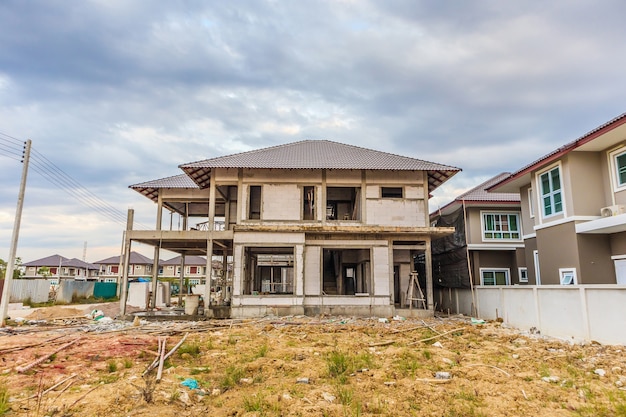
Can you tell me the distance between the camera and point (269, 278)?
2725 cm

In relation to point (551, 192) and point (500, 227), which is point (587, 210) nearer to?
point (551, 192)

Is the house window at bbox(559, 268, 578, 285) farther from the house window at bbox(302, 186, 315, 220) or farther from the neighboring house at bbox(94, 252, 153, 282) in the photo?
the neighboring house at bbox(94, 252, 153, 282)

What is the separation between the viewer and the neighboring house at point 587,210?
11.6 meters

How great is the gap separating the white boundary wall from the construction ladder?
243 cm

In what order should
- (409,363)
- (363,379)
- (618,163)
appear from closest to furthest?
(363,379) < (409,363) < (618,163)

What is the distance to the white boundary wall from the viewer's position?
29.2 ft

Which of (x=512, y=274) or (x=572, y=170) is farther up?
(x=572, y=170)

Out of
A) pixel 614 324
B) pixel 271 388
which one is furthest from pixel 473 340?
pixel 271 388

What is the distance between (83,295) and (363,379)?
29.3 m

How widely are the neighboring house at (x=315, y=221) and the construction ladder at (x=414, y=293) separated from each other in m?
0.53

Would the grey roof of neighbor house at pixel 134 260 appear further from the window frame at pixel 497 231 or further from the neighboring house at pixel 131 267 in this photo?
the window frame at pixel 497 231

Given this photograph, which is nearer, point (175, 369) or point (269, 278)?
point (175, 369)

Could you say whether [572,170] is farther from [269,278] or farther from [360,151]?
[269,278]

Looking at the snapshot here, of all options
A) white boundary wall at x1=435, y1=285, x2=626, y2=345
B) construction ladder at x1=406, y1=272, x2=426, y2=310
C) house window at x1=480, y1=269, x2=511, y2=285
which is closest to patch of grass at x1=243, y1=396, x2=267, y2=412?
white boundary wall at x1=435, y1=285, x2=626, y2=345
